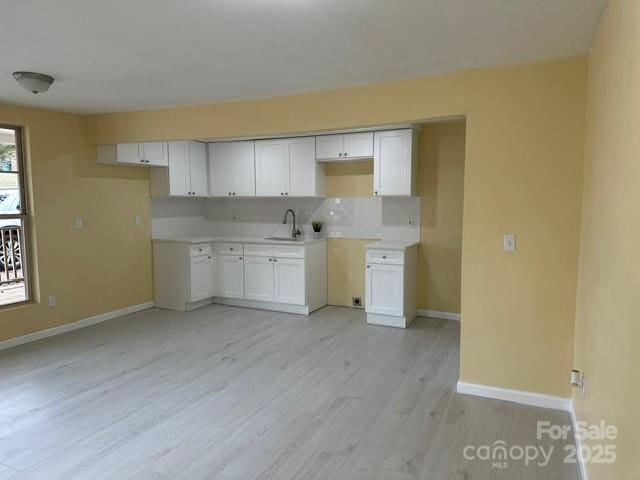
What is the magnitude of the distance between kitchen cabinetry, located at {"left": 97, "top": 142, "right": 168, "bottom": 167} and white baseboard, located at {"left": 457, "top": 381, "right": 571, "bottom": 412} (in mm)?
4149

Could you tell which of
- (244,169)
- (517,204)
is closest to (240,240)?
(244,169)

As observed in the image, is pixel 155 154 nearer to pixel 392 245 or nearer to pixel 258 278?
pixel 258 278

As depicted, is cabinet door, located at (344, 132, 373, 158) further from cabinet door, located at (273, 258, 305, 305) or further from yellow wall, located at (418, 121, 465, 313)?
cabinet door, located at (273, 258, 305, 305)

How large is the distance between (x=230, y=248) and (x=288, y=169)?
4.22 ft

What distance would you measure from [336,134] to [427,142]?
107 cm

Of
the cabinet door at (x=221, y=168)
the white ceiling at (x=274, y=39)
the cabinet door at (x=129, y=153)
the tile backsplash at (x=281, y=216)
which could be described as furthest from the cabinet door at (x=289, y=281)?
the white ceiling at (x=274, y=39)

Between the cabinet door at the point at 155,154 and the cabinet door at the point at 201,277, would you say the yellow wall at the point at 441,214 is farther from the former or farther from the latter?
the cabinet door at the point at 155,154

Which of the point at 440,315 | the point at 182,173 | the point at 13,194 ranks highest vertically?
the point at 182,173

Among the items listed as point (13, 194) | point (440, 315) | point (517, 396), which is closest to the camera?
point (517, 396)

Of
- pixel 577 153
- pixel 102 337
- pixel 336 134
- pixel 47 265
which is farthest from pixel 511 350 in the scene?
pixel 47 265

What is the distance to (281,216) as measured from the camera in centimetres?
604

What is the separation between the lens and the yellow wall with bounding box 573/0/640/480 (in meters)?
1.36

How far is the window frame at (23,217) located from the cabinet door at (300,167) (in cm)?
280

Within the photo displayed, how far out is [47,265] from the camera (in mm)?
4566
